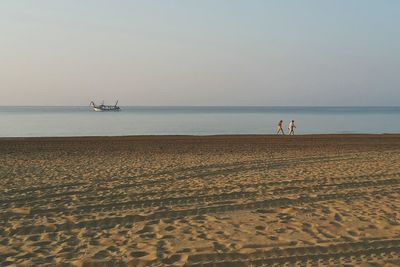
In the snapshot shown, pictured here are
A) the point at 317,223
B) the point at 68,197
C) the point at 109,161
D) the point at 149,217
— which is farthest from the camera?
the point at 109,161

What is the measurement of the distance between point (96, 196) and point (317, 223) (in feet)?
16.4

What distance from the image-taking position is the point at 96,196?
30.7 ft

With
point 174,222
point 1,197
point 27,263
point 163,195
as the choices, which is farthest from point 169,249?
point 1,197

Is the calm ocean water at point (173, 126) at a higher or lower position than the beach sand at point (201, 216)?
higher

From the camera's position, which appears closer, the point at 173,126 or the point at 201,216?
the point at 201,216

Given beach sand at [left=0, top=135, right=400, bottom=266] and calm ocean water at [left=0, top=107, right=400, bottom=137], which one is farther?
calm ocean water at [left=0, top=107, right=400, bottom=137]

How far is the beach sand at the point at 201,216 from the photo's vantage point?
5.60 meters

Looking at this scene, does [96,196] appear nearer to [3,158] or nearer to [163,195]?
[163,195]

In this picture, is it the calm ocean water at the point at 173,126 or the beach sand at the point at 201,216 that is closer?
the beach sand at the point at 201,216

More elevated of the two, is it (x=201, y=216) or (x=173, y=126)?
(x=173, y=126)

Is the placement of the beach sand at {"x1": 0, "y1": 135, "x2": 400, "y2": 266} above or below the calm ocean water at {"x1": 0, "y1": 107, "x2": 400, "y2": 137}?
below

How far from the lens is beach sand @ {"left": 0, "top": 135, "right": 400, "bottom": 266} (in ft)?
18.4

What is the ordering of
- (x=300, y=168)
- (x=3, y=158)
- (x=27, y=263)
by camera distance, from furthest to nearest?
(x=3, y=158) < (x=300, y=168) < (x=27, y=263)

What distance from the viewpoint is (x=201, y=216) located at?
7.55 meters
